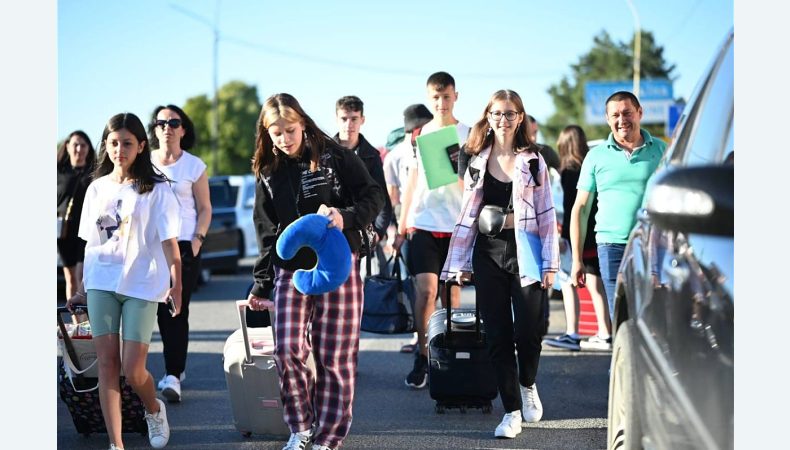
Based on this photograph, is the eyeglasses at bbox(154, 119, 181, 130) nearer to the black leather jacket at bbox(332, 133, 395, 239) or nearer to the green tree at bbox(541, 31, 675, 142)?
the black leather jacket at bbox(332, 133, 395, 239)

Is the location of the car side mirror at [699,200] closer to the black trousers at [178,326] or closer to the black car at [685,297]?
the black car at [685,297]

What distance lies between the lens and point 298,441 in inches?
223

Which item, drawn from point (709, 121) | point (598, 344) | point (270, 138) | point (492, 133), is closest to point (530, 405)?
point (492, 133)

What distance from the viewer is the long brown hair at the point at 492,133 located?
21.1 ft

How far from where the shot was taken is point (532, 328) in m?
6.38

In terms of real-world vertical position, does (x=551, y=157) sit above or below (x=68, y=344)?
above

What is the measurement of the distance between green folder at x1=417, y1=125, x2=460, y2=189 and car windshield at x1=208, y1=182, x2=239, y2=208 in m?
10.7

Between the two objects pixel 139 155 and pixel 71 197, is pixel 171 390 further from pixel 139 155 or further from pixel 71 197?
pixel 71 197

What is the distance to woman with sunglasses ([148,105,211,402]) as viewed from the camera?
7.78 meters

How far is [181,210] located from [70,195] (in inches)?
85.4

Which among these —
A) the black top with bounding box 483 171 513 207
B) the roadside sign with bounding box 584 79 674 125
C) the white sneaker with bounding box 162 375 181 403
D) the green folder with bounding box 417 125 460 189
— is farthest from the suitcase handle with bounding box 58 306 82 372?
the roadside sign with bounding box 584 79 674 125

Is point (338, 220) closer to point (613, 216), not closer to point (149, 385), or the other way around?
point (149, 385)
